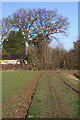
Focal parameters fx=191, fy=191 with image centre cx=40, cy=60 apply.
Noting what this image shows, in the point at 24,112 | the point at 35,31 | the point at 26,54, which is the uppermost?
the point at 35,31

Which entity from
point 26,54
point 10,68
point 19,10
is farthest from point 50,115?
point 19,10

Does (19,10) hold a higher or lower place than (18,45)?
higher

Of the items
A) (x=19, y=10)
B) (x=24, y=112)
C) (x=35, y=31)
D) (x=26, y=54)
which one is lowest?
(x=24, y=112)

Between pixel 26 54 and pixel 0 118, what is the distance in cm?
3736

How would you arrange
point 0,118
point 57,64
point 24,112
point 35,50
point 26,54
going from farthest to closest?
point 26,54 → point 35,50 → point 57,64 → point 24,112 → point 0,118

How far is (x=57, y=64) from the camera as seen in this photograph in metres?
37.7

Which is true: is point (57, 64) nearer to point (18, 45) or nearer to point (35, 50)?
point (35, 50)

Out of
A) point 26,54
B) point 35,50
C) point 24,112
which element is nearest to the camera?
point 24,112

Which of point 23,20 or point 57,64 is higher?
point 23,20

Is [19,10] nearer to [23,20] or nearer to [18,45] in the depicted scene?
[23,20]

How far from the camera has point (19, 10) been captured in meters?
44.6

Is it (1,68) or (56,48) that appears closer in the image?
(1,68)

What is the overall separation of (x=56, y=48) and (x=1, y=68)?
12449 millimetres

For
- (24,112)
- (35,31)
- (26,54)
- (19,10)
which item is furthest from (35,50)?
(24,112)
